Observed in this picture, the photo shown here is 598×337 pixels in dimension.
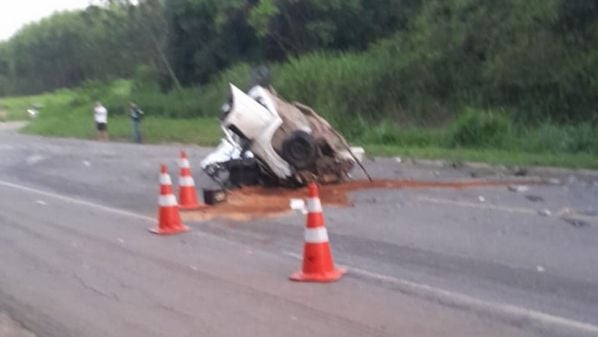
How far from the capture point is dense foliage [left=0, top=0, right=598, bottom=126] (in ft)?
95.4

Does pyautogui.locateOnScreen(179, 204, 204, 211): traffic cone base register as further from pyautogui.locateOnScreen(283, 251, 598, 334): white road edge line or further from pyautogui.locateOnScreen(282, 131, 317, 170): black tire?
pyautogui.locateOnScreen(283, 251, 598, 334): white road edge line

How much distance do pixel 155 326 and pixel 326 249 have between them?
2.06 metres

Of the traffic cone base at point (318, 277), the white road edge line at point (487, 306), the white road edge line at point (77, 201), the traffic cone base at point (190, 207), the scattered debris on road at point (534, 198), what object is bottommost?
the scattered debris on road at point (534, 198)

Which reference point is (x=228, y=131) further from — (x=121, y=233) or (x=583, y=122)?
(x=583, y=122)

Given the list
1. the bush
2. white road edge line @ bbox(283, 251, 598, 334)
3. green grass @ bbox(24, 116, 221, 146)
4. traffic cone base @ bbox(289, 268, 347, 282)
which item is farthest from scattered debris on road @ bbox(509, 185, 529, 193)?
green grass @ bbox(24, 116, 221, 146)

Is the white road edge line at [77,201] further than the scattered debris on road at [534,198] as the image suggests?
Yes

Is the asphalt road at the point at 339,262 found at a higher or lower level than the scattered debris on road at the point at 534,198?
higher

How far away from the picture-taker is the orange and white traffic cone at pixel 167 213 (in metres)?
13.8

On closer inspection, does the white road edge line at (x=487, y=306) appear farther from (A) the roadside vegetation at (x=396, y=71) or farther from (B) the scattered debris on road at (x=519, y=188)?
(A) the roadside vegetation at (x=396, y=71)

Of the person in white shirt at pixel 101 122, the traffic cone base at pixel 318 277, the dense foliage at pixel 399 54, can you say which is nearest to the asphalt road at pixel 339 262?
the traffic cone base at pixel 318 277

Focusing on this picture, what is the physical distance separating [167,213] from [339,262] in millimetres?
3273

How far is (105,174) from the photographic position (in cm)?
2403

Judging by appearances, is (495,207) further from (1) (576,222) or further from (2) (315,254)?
(2) (315,254)

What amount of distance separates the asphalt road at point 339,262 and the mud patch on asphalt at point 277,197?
0.43 meters
